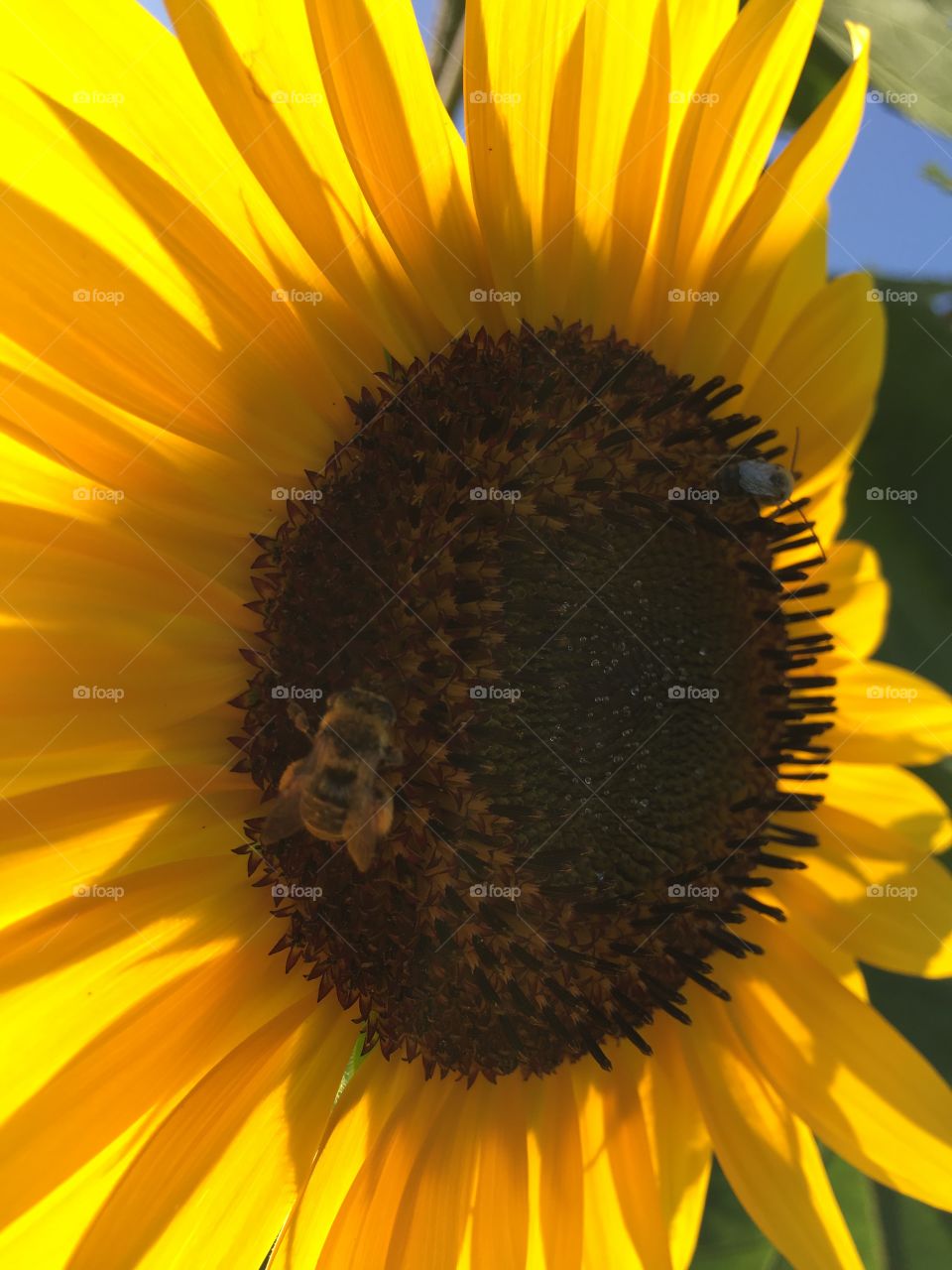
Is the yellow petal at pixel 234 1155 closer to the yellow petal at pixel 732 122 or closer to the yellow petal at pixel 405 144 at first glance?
the yellow petal at pixel 405 144

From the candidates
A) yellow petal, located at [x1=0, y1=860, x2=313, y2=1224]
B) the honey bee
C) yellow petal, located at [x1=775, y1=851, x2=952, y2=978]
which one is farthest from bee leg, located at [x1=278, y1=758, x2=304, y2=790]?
yellow petal, located at [x1=775, y1=851, x2=952, y2=978]

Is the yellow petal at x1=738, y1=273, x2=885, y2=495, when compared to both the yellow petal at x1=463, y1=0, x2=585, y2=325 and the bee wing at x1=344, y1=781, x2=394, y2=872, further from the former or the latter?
the bee wing at x1=344, y1=781, x2=394, y2=872

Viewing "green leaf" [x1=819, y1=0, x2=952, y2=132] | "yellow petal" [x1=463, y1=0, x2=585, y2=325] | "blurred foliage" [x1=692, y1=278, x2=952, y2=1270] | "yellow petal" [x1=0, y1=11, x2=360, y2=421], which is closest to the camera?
"yellow petal" [x1=0, y1=11, x2=360, y2=421]

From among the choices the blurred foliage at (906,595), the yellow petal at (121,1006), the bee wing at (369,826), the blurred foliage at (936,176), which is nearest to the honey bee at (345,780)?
the bee wing at (369,826)

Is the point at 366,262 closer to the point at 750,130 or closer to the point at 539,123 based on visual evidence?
the point at 539,123

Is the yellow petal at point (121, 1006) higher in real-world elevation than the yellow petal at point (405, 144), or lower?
lower

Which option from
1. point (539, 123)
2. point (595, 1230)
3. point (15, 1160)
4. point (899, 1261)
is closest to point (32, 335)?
point (539, 123)

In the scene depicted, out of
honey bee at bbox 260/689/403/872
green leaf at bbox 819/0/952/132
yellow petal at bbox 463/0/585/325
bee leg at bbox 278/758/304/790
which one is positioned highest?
yellow petal at bbox 463/0/585/325

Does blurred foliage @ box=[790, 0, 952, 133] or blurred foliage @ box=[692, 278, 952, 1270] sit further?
blurred foliage @ box=[692, 278, 952, 1270]
